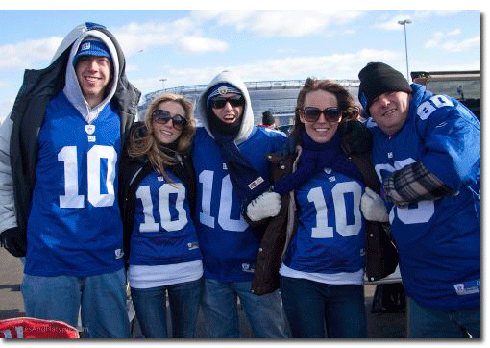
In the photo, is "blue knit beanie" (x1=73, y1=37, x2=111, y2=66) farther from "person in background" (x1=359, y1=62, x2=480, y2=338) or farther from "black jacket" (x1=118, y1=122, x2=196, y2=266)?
"person in background" (x1=359, y1=62, x2=480, y2=338)

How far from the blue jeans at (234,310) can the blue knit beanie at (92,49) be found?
1.61m

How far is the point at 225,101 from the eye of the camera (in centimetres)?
315

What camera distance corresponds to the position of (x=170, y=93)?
3.30 m

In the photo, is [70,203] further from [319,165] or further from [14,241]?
[319,165]

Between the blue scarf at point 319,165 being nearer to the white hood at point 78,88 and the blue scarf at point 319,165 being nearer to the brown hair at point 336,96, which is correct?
the brown hair at point 336,96

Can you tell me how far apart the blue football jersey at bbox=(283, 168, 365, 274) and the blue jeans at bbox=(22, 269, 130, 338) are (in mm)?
1137

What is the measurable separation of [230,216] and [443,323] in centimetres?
138

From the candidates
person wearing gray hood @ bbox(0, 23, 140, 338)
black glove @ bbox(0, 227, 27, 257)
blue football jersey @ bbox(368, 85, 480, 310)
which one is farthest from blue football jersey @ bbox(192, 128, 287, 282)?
black glove @ bbox(0, 227, 27, 257)

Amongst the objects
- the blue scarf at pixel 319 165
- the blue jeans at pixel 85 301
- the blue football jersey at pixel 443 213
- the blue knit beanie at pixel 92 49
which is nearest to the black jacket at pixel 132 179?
the blue jeans at pixel 85 301

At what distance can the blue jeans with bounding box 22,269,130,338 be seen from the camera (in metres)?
2.83

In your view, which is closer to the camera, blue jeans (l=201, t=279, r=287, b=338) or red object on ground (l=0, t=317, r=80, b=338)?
red object on ground (l=0, t=317, r=80, b=338)

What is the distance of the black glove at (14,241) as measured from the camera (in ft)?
9.54

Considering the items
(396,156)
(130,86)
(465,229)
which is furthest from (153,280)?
(465,229)

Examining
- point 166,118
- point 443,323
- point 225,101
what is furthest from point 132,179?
point 443,323
